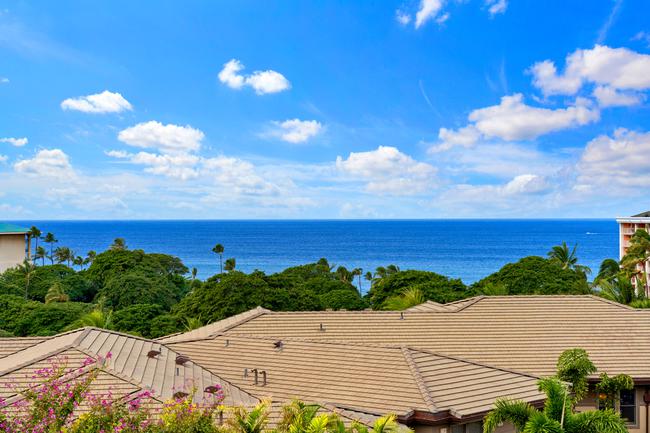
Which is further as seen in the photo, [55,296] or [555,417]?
[55,296]

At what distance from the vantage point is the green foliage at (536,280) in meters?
50.9

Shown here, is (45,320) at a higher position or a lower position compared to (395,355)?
lower

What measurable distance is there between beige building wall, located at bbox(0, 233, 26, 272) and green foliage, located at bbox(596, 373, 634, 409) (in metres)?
86.4

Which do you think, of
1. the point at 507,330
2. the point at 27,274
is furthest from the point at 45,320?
the point at 507,330

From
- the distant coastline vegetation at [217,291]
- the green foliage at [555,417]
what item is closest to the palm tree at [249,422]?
the green foliage at [555,417]

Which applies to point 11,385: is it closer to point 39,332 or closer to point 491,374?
point 491,374

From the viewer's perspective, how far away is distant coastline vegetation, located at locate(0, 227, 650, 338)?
3941 centimetres

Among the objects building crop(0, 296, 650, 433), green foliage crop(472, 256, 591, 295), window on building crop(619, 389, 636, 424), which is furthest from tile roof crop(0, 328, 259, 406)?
green foliage crop(472, 256, 591, 295)

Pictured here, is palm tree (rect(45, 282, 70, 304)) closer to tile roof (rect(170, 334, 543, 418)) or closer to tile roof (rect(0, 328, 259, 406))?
tile roof (rect(0, 328, 259, 406))

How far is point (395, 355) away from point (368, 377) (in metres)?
1.33

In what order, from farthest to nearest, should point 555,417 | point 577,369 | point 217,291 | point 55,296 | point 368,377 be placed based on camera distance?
point 55,296, point 217,291, point 368,377, point 577,369, point 555,417

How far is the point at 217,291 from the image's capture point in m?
40.3

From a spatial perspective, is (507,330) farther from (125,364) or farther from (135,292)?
(135,292)

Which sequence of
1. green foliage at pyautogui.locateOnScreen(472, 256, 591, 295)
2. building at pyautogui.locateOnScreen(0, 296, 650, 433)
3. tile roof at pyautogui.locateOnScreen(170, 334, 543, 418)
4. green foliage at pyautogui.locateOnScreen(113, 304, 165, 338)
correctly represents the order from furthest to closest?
1. green foliage at pyautogui.locateOnScreen(472, 256, 591, 295)
2. green foliage at pyautogui.locateOnScreen(113, 304, 165, 338)
3. tile roof at pyautogui.locateOnScreen(170, 334, 543, 418)
4. building at pyautogui.locateOnScreen(0, 296, 650, 433)
